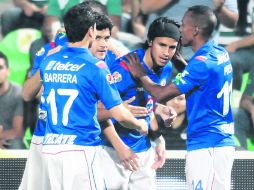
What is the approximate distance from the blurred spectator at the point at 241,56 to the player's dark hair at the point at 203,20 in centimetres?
204

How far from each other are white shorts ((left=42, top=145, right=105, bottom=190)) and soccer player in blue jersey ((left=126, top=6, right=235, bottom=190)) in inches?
39.8

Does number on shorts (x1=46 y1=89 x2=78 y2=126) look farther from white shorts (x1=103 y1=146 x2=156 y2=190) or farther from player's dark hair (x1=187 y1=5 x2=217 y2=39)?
player's dark hair (x1=187 y1=5 x2=217 y2=39)

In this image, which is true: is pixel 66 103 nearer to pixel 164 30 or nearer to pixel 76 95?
pixel 76 95

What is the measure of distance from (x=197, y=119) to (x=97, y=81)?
1.20 meters

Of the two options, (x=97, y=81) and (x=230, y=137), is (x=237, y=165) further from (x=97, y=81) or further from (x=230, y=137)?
(x=97, y=81)

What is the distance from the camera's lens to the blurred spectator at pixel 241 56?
8.03m

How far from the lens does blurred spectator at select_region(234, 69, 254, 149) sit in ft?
26.4

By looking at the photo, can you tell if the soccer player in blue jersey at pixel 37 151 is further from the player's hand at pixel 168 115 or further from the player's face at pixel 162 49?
the player's hand at pixel 168 115

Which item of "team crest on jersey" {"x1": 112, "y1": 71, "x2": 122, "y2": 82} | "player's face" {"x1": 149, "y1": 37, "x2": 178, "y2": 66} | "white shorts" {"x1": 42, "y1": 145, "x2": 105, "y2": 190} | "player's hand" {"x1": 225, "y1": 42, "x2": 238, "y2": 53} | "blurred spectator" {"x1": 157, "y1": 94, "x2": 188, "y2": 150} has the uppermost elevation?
"player's face" {"x1": 149, "y1": 37, "x2": 178, "y2": 66}

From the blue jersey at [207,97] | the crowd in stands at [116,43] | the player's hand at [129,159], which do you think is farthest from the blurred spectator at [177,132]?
the player's hand at [129,159]

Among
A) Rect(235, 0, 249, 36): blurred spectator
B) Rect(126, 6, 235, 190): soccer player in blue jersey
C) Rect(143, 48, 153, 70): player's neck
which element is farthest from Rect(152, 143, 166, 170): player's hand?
Rect(235, 0, 249, 36): blurred spectator

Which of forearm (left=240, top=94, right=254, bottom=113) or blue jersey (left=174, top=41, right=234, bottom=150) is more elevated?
blue jersey (left=174, top=41, right=234, bottom=150)

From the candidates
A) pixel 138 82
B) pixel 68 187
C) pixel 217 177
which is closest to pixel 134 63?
pixel 138 82

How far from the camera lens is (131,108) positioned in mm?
5656
